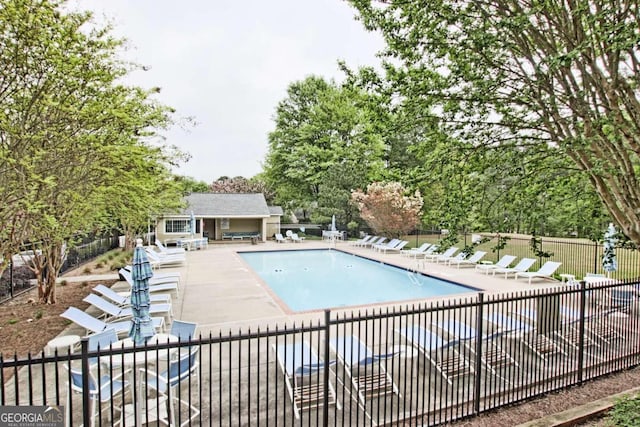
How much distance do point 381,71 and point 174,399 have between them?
622cm

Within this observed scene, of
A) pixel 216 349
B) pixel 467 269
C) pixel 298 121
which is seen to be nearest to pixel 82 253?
pixel 216 349

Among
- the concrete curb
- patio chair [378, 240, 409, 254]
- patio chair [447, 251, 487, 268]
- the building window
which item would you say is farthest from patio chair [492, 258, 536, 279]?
the building window

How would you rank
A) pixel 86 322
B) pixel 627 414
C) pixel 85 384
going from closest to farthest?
pixel 85 384 → pixel 627 414 → pixel 86 322

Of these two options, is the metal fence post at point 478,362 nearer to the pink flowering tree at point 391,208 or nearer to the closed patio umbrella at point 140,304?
the closed patio umbrella at point 140,304

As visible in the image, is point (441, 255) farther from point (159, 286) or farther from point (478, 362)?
point (478, 362)

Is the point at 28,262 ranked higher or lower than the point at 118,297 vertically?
higher

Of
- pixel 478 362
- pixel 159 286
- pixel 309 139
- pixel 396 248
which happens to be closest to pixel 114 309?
pixel 159 286

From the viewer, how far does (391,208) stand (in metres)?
23.7

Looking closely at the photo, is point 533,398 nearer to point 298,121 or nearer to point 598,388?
point 598,388

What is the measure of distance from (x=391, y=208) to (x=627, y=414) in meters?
19.7

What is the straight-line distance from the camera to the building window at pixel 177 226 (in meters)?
28.3

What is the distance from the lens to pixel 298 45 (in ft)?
63.7

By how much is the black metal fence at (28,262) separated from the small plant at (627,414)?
38.5 ft

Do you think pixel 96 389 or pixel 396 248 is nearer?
pixel 96 389
